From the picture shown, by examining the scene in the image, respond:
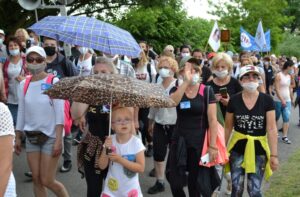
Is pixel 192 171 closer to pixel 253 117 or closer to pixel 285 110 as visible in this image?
pixel 253 117

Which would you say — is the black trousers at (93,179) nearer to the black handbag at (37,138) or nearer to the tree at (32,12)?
the black handbag at (37,138)

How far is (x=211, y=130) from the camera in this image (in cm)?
461

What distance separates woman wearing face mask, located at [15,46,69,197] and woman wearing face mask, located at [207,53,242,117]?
2193mm

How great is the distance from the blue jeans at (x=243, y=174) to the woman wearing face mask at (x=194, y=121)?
0.37 meters

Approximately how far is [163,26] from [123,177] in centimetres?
2195

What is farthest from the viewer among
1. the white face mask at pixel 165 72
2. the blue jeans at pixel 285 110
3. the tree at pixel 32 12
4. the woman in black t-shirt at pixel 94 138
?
the tree at pixel 32 12

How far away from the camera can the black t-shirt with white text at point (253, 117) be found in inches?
184

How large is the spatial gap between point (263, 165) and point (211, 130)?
Result: 2.36ft

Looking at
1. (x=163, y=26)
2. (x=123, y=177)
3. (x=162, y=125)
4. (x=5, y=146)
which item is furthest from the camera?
(x=163, y=26)

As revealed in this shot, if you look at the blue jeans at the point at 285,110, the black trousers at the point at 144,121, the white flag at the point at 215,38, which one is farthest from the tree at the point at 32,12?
the black trousers at the point at 144,121

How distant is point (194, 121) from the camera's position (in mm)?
4652

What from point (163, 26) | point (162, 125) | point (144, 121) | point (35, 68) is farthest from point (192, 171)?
point (163, 26)

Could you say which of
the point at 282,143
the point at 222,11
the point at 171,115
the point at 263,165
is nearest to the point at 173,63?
the point at 171,115

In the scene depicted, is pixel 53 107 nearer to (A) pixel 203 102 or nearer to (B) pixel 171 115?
(A) pixel 203 102
